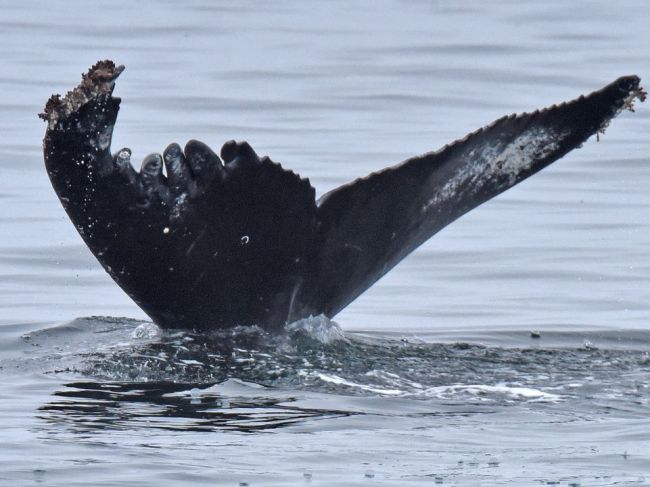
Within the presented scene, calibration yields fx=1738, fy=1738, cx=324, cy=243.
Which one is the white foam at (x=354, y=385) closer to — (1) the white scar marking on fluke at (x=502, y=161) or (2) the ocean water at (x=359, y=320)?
(2) the ocean water at (x=359, y=320)

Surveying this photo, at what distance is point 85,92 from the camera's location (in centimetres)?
627

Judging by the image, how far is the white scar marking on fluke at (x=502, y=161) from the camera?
6.88 metres

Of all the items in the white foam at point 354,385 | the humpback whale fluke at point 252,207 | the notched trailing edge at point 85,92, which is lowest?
the white foam at point 354,385

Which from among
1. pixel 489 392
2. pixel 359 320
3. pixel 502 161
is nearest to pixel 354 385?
pixel 489 392

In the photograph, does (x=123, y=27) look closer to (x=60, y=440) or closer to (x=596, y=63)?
(x=596, y=63)

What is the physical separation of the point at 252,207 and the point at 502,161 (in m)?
1.05

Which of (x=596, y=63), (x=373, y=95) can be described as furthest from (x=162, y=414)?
(x=596, y=63)

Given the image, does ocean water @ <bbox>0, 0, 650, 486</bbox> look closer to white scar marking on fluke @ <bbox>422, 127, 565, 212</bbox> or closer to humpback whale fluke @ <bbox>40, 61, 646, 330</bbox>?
humpback whale fluke @ <bbox>40, 61, 646, 330</bbox>

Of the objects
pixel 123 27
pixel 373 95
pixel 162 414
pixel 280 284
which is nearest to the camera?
pixel 162 414

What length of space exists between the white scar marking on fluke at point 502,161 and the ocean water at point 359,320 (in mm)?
797

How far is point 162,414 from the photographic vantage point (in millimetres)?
6359

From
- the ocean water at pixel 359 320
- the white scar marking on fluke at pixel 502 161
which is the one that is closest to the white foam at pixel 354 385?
the ocean water at pixel 359 320

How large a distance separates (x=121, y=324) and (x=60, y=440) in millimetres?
2722

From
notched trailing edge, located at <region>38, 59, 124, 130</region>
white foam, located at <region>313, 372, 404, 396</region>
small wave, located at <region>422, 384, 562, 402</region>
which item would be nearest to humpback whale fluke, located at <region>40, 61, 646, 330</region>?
notched trailing edge, located at <region>38, 59, 124, 130</region>
